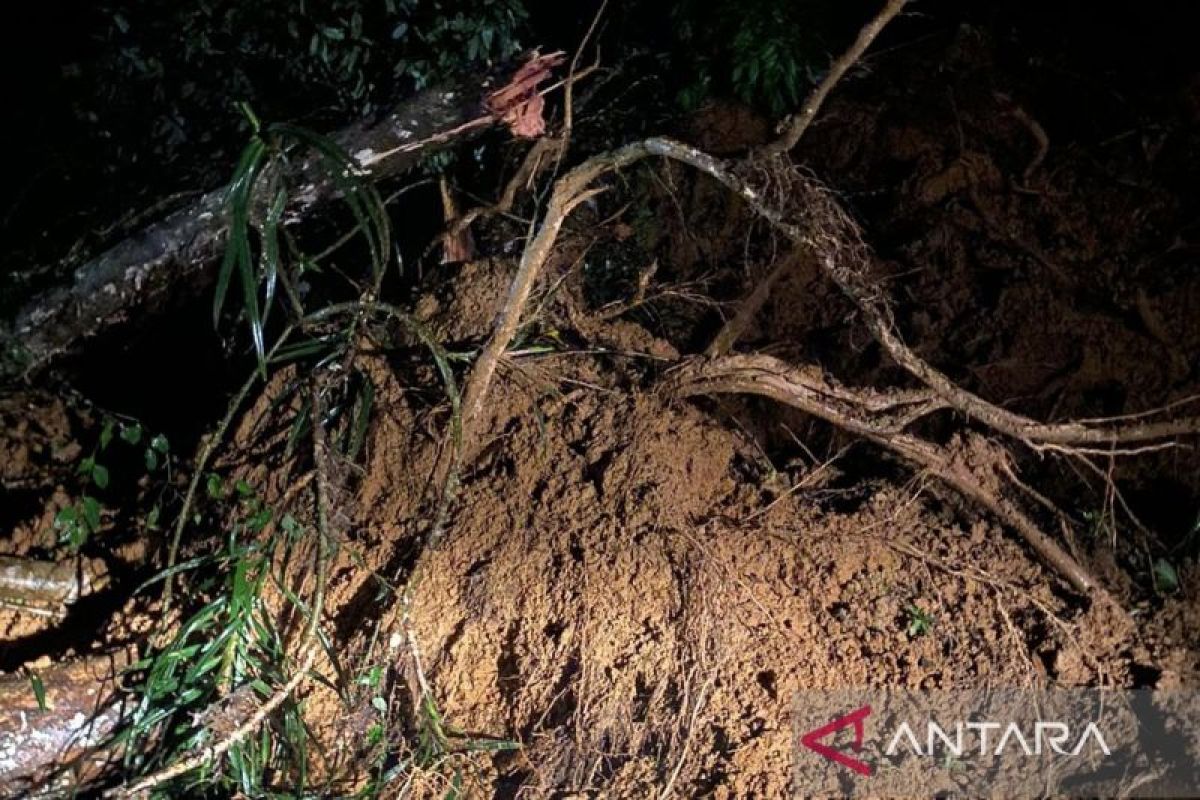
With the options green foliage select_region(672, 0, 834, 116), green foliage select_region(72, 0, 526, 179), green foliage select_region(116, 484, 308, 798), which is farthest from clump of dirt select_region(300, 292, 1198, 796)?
green foliage select_region(72, 0, 526, 179)

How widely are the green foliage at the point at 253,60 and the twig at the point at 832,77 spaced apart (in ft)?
3.92

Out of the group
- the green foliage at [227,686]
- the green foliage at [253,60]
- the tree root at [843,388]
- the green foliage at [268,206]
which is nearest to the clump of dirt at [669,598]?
the tree root at [843,388]

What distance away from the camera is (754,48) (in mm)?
2758

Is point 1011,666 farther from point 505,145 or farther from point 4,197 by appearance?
point 4,197

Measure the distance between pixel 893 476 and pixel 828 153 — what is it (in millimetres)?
1120

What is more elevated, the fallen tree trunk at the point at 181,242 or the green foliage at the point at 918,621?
the fallen tree trunk at the point at 181,242

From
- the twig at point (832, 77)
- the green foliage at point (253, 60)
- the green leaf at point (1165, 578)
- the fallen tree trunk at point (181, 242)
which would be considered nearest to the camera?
the twig at point (832, 77)

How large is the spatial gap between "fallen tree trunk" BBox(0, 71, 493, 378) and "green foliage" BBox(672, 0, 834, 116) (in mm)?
847

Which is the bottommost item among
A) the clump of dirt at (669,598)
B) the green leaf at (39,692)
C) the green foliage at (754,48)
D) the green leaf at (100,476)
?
the clump of dirt at (669,598)

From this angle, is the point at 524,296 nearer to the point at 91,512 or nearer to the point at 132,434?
the point at 132,434

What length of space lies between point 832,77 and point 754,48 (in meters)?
0.74

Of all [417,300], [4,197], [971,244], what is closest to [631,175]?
[417,300]

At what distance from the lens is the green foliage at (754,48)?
2746mm

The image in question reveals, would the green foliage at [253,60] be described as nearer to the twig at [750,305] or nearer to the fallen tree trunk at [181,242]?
the fallen tree trunk at [181,242]
